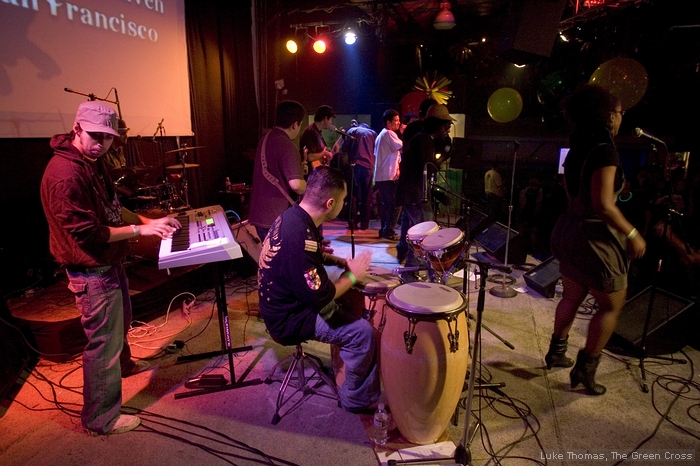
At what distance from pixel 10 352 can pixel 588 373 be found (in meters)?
4.30

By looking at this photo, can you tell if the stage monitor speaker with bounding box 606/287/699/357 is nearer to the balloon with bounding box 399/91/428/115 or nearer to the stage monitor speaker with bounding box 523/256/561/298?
the stage monitor speaker with bounding box 523/256/561/298

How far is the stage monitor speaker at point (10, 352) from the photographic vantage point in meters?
2.81

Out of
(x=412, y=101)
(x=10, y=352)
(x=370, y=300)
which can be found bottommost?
(x=10, y=352)

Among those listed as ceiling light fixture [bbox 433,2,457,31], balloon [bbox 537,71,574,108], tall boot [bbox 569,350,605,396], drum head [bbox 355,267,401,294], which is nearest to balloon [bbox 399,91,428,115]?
ceiling light fixture [bbox 433,2,457,31]

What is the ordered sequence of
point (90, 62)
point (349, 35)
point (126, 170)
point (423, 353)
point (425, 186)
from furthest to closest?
point (349, 35) → point (425, 186) → point (90, 62) → point (126, 170) → point (423, 353)

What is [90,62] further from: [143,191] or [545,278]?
[545,278]

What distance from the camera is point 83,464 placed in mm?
A: 2197

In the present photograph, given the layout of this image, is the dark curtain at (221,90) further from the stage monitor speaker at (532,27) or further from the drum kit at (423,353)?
the drum kit at (423,353)

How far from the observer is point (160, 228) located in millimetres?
2334

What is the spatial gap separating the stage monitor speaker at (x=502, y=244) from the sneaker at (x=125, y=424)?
4.36 meters

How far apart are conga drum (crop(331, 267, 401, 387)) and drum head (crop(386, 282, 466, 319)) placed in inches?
6.2

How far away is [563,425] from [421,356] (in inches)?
48.3

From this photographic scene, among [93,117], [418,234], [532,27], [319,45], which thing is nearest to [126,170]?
[93,117]

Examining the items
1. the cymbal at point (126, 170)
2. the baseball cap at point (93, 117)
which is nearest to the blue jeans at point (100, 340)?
the baseball cap at point (93, 117)
